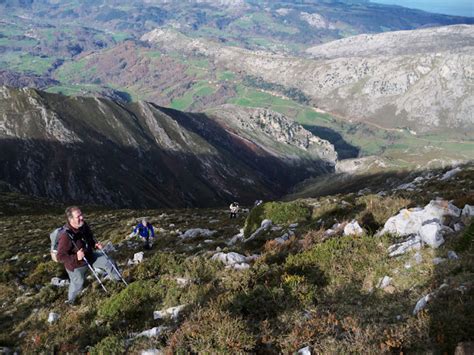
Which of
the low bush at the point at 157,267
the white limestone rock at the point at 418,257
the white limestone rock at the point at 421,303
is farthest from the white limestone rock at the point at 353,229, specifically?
the low bush at the point at 157,267

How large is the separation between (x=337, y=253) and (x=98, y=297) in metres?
9.30

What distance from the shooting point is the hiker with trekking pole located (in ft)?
45.4

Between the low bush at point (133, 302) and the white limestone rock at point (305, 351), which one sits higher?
the white limestone rock at point (305, 351)

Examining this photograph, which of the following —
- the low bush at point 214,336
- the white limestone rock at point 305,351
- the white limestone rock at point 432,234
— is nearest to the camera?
the white limestone rock at point 305,351

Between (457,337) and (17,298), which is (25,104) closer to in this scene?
(17,298)

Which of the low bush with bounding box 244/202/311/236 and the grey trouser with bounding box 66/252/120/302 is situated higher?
the grey trouser with bounding box 66/252/120/302

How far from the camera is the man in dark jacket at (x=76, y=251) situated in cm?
1384

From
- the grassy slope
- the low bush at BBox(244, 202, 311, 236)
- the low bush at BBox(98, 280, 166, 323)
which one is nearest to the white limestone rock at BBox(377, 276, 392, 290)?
the grassy slope

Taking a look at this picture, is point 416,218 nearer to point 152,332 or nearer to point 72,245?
point 152,332

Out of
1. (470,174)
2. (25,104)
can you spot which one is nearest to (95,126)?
→ (25,104)

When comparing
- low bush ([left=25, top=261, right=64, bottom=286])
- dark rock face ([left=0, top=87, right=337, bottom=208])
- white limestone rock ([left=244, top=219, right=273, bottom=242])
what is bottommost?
dark rock face ([left=0, top=87, right=337, bottom=208])

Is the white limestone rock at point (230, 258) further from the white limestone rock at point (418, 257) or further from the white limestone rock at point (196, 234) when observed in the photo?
the white limestone rock at point (196, 234)

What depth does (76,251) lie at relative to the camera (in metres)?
14.1

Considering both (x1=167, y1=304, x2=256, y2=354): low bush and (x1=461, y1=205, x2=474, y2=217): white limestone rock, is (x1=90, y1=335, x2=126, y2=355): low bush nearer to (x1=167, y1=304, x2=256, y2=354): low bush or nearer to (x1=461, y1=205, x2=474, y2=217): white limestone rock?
(x1=167, y1=304, x2=256, y2=354): low bush
